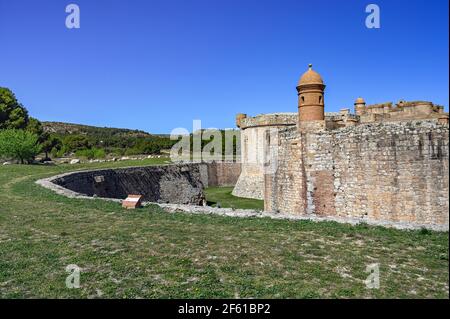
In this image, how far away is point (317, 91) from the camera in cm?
1491

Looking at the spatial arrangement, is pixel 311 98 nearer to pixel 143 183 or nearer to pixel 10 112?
pixel 143 183

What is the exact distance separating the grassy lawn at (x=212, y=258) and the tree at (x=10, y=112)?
4256cm

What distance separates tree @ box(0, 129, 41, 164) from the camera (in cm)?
3209

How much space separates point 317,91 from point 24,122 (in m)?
44.9

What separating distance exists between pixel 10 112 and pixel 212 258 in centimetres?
5024

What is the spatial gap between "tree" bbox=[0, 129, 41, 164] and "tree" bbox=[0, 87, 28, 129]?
48.8 ft

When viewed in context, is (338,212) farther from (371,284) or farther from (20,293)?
(20,293)

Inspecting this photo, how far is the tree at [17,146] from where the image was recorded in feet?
105

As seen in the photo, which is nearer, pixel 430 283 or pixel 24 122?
pixel 430 283

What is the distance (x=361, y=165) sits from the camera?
11445 mm

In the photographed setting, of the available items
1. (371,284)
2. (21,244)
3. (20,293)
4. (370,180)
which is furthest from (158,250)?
(370,180)

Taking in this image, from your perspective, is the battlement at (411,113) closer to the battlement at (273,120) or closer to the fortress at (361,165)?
the fortress at (361,165)

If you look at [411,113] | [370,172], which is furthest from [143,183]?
[370,172]

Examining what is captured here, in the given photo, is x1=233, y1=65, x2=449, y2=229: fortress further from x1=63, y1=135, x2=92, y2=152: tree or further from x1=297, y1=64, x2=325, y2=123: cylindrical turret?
x1=63, y1=135, x2=92, y2=152: tree
